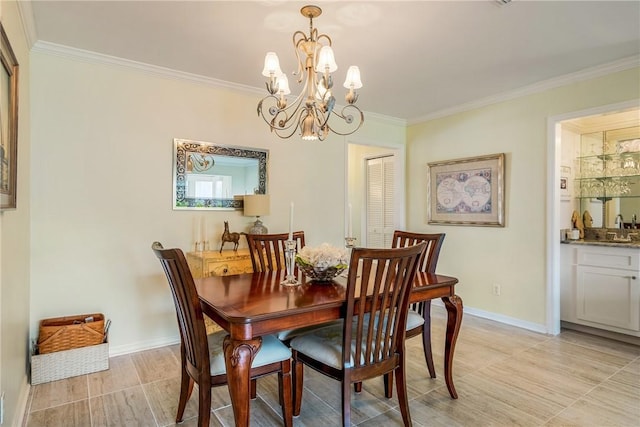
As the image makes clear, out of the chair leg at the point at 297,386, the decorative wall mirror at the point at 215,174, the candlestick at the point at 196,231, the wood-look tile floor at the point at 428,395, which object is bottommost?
the wood-look tile floor at the point at 428,395

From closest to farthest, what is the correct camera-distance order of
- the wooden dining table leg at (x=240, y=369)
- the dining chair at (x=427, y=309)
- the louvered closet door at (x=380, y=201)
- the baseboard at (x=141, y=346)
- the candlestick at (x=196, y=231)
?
the wooden dining table leg at (x=240, y=369) → the dining chair at (x=427, y=309) → the baseboard at (x=141, y=346) → the candlestick at (x=196, y=231) → the louvered closet door at (x=380, y=201)

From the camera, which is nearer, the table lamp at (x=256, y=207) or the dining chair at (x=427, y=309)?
the dining chair at (x=427, y=309)

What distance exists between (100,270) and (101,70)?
160 centimetres

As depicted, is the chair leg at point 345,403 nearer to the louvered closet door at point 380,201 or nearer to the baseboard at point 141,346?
the baseboard at point 141,346

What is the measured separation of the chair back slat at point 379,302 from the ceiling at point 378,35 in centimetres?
153

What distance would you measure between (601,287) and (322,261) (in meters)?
2.95

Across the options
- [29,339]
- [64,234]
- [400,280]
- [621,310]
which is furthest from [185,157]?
[621,310]

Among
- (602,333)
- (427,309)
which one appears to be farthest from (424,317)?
(602,333)

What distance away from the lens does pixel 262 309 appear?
1.62 metres

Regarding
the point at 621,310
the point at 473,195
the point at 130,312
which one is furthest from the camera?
the point at 473,195

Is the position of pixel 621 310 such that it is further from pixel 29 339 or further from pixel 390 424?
pixel 29 339

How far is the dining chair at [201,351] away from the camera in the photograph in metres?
1.62

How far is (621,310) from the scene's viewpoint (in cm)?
323

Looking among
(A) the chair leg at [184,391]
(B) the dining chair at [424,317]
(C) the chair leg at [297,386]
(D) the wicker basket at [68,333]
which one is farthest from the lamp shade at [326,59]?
(D) the wicker basket at [68,333]
